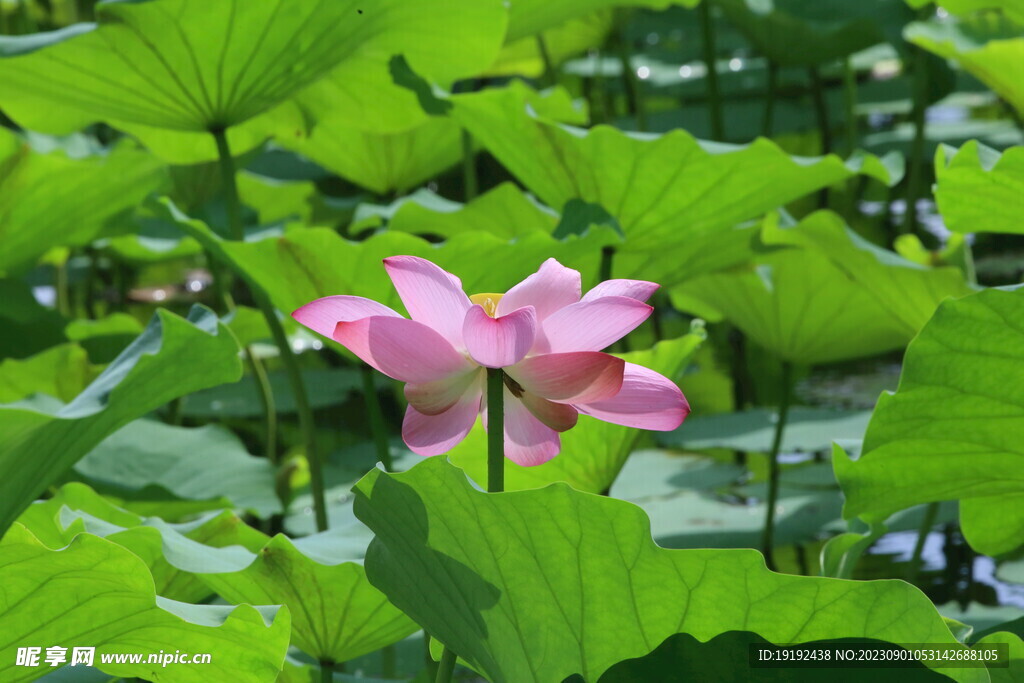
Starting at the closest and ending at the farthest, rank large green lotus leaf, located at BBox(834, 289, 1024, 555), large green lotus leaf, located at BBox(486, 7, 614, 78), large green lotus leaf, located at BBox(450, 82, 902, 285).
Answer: large green lotus leaf, located at BBox(834, 289, 1024, 555)
large green lotus leaf, located at BBox(450, 82, 902, 285)
large green lotus leaf, located at BBox(486, 7, 614, 78)

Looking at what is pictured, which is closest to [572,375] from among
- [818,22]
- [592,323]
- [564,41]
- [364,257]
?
[592,323]


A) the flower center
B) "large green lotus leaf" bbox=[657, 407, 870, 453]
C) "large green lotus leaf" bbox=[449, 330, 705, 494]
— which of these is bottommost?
"large green lotus leaf" bbox=[657, 407, 870, 453]

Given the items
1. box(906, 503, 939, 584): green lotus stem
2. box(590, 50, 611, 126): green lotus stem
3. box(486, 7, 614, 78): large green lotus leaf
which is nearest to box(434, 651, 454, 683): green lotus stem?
box(906, 503, 939, 584): green lotus stem

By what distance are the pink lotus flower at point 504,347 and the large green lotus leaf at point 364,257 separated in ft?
1.41

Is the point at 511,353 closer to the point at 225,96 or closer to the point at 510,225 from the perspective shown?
the point at 225,96

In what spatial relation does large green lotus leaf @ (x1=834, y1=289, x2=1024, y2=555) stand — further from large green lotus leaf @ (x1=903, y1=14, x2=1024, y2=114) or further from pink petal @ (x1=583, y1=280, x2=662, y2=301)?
large green lotus leaf @ (x1=903, y1=14, x2=1024, y2=114)

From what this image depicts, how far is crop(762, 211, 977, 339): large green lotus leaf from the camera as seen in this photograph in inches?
38.2

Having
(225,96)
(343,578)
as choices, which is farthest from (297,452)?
(343,578)

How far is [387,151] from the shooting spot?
5.44 feet

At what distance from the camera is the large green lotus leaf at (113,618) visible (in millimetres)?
571

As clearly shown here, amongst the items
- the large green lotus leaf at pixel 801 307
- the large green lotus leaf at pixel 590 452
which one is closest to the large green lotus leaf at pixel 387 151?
the large green lotus leaf at pixel 801 307

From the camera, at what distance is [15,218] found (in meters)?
1.37

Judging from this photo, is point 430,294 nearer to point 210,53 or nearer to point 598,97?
point 210,53

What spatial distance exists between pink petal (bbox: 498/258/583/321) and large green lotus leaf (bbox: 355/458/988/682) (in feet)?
0.27
